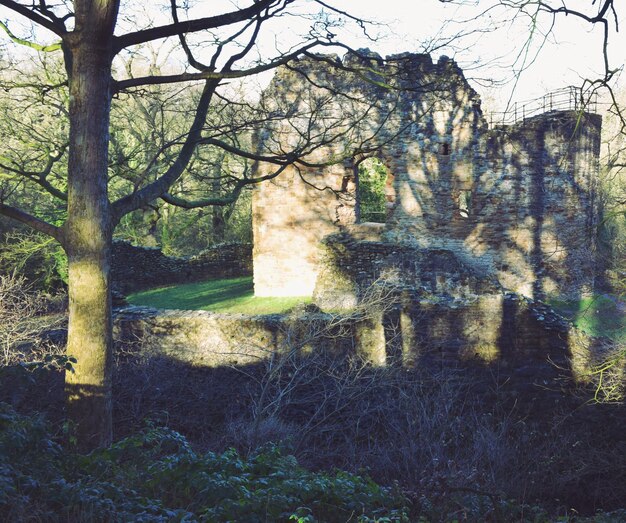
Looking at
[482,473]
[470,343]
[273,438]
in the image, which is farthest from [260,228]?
[482,473]

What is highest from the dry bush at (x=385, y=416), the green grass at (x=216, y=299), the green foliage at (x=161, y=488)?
the green grass at (x=216, y=299)

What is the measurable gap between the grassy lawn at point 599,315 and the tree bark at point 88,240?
38.9 ft

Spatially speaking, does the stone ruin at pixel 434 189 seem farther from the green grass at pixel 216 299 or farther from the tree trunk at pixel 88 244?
the tree trunk at pixel 88 244

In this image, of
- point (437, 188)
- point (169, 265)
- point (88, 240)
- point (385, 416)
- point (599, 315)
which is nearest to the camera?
point (88, 240)

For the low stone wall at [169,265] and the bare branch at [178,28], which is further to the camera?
the low stone wall at [169,265]

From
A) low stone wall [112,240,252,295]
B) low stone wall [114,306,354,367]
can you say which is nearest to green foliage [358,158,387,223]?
low stone wall [112,240,252,295]

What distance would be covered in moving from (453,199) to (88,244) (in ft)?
40.7

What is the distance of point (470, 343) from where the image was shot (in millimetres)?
11500

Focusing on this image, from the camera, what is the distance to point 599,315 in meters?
16.9

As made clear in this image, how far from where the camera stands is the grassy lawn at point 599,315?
15.3m

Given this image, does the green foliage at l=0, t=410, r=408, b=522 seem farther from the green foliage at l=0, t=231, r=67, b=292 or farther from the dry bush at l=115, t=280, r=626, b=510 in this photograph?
the green foliage at l=0, t=231, r=67, b=292

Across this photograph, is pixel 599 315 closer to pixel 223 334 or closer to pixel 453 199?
pixel 453 199

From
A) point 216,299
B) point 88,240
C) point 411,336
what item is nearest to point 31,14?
point 88,240

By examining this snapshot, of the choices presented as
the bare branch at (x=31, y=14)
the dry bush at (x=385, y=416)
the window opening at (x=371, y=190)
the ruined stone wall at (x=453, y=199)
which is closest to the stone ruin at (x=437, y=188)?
the ruined stone wall at (x=453, y=199)
